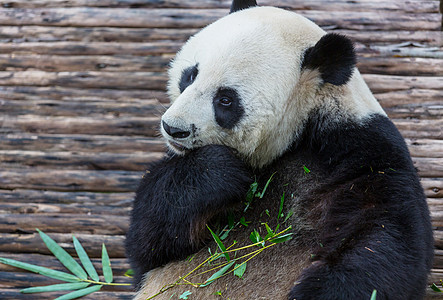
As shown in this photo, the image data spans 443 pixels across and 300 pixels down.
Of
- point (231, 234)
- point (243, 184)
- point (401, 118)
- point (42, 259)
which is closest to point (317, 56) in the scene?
point (243, 184)

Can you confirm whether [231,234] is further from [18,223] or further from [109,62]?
[109,62]

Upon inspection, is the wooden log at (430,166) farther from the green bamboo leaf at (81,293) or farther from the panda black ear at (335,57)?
the green bamboo leaf at (81,293)

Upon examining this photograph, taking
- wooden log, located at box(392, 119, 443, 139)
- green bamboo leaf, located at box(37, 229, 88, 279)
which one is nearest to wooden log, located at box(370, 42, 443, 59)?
wooden log, located at box(392, 119, 443, 139)

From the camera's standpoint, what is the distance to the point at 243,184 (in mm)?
3574

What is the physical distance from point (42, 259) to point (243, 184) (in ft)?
6.98

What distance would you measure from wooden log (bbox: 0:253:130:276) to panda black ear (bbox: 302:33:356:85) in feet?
7.59

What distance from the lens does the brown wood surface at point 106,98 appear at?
5043 millimetres

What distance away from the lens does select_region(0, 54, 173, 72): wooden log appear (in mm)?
6250

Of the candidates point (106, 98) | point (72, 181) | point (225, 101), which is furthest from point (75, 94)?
point (225, 101)

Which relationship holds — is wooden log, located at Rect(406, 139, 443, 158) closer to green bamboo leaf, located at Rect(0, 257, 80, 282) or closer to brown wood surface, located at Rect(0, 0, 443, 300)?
brown wood surface, located at Rect(0, 0, 443, 300)

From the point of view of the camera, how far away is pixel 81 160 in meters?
5.56

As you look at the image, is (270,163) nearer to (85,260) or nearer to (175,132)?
(175,132)

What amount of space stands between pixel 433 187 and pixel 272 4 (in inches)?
109

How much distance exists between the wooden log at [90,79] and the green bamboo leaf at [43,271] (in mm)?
2158
